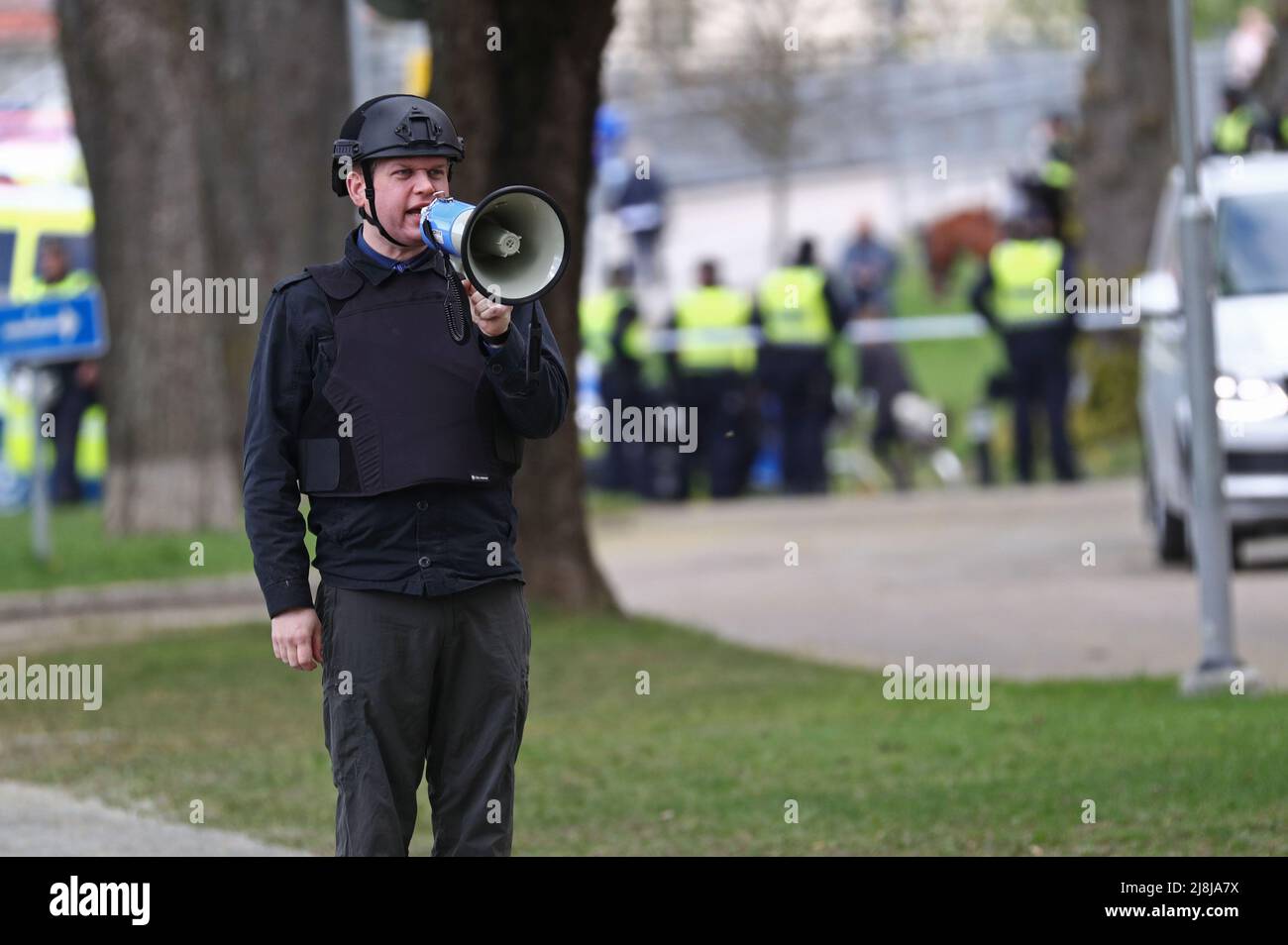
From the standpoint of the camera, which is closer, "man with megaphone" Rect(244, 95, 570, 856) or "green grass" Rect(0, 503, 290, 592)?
"man with megaphone" Rect(244, 95, 570, 856)

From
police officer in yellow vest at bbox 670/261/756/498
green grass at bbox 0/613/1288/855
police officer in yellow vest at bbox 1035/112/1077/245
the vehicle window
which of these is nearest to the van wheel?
the vehicle window

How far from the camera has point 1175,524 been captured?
49.8ft

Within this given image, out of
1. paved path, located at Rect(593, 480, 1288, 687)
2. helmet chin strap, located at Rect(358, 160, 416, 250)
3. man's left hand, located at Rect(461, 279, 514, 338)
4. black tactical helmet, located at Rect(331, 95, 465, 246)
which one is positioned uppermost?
black tactical helmet, located at Rect(331, 95, 465, 246)

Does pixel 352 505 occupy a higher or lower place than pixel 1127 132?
lower

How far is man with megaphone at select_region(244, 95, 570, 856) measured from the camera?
5.58 meters

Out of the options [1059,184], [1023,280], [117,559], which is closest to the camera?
[117,559]

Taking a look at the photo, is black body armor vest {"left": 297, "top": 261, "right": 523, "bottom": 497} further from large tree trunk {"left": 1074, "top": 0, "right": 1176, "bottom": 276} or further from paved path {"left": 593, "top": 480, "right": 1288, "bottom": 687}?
large tree trunk {"left": 1074, "top": 0, "right": 1176, "bottom": 276}

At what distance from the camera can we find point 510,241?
5367mm

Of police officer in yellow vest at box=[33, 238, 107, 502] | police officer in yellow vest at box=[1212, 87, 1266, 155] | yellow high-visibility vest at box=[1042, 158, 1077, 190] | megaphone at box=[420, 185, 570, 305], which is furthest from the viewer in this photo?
yellow high-visibility vest at box=[1042, 158, 1077, 190]

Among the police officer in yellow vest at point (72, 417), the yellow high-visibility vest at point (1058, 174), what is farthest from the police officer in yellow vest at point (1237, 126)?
the police officer in yellow vest at point (72, 417)

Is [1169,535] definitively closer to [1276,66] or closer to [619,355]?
[619,355]

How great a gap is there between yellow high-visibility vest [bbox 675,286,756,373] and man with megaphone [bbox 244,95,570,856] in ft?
55.6

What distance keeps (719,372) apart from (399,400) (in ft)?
56.6

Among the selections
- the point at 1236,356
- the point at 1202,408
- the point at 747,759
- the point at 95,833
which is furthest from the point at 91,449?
the point at 95,833
